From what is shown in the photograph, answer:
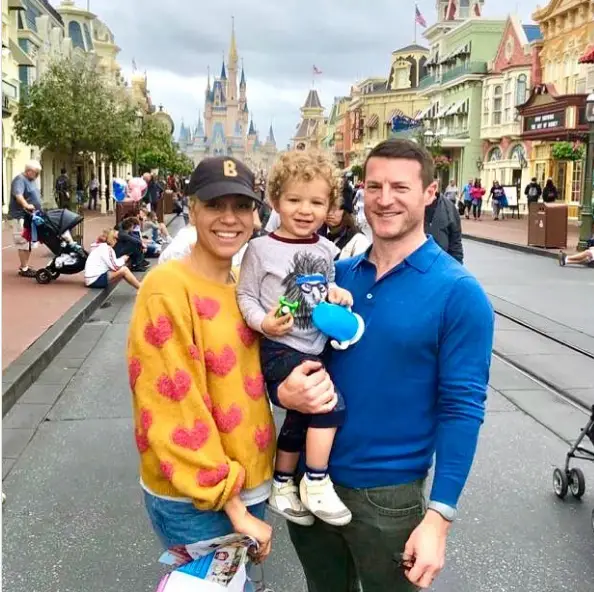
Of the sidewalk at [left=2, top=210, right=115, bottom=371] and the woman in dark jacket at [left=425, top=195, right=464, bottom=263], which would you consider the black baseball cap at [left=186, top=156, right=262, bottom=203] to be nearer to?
the woman in dark jacket at [left=425, top=195, right=464, bottom=263]

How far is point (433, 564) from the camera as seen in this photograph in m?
1.85

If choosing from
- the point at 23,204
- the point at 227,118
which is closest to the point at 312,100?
the point at 227,118

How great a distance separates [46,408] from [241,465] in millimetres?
4509

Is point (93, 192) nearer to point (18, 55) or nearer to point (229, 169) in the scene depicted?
point (18, 55)

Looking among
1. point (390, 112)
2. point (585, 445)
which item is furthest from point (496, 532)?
point (390, 112)

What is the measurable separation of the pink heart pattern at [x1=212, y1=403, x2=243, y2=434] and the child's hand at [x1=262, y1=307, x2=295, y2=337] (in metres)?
0.22

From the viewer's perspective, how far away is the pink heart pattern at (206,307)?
190 centimetres

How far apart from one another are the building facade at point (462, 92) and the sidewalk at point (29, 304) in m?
36.4

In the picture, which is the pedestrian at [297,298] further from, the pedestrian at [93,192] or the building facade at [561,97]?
the pedestrian at [93,192]

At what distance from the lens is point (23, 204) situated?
1191 cm

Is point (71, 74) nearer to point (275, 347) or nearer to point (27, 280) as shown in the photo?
point (27, 280)

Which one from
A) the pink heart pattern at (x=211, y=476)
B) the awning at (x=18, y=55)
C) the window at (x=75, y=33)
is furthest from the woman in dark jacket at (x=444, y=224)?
the window at (x=75, y=33)

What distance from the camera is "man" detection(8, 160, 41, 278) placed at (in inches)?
474

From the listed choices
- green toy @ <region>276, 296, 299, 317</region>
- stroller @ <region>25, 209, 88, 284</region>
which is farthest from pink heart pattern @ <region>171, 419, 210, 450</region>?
stroller @ <region>25, 209, 88, 284</region>
